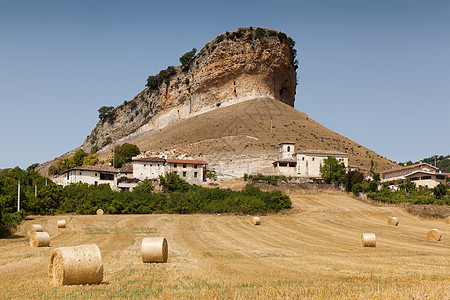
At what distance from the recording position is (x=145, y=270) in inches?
683

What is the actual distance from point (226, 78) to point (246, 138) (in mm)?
44935

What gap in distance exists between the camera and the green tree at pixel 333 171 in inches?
3282

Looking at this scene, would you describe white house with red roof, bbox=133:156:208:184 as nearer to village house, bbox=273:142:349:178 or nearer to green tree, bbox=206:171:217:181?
green tree, bbox=206:171:217:181

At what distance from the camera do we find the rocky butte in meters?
111

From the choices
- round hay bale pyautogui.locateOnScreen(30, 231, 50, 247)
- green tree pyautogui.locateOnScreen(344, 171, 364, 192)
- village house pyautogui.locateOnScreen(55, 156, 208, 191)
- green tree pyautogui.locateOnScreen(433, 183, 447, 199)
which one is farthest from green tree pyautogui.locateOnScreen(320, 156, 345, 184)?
round hay bale pyautogui.locateOnScreen(30, 231, 50, 247)

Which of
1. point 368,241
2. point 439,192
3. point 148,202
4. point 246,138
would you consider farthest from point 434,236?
point 246,138

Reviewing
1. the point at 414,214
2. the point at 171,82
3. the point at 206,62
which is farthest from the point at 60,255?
the point at 171,82

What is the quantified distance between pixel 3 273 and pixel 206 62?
148 m

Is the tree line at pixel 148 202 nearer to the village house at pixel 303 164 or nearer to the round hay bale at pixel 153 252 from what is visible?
the village house at pixel 303 164

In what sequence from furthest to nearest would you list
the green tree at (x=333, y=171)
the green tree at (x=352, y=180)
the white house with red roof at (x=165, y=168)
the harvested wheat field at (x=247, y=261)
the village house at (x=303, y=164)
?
the village house at (x=303, y=164)
the white house with red roof at (x=165, y=168)
the green tree at (x=333, y=171)
the green tree at (x=352, y=180)
the harvested wheat field at (x=247, y=261)

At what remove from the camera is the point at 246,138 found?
381 ft

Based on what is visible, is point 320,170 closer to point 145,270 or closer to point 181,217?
point 181,217

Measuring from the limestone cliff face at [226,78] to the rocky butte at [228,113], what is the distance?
0.32m

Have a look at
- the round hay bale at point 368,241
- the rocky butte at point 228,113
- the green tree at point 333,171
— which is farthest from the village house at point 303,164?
the round hay bale at point 368,241
